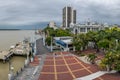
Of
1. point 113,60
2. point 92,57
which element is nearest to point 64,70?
point 92,57

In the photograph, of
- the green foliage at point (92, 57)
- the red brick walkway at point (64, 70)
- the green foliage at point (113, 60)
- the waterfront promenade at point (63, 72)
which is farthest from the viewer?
the green foliage at point (92, 57)

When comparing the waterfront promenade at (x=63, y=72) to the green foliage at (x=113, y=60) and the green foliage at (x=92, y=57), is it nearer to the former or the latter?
the green foliage at (x=113, y=60)

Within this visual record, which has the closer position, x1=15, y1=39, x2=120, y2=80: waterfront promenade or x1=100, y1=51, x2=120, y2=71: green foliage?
x1=15, y1=39, x2=120, y2=80: waterfront promenade

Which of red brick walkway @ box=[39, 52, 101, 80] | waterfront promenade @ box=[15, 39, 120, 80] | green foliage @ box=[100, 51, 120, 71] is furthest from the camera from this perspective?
green foliage @ box=[100, 51, 120, 71]

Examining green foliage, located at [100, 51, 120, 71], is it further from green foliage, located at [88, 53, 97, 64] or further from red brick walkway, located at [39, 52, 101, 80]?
green foliage, located at [88, 53, 97, 64]

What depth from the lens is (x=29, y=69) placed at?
139 feet

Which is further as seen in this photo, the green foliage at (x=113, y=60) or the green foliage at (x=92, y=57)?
the green foliage at (x=92, y=57)

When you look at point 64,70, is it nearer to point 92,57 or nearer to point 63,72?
point 63,72

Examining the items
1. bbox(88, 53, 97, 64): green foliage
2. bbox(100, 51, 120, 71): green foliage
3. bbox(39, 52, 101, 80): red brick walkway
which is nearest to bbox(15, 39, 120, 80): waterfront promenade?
bbox(39, 52, 101, 80): red brick walkway

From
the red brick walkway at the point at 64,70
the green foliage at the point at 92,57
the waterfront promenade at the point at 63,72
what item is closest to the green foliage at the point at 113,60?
the waterfront promenade at the point at 63,72

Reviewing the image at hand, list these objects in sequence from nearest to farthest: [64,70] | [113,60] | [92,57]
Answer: [113,60]
[64,70]
[92,57]

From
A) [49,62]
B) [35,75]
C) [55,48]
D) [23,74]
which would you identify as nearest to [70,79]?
[35,75]

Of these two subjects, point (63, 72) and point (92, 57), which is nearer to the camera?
point (63, 72)

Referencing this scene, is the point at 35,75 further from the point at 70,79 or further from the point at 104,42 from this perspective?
the point at 104,42
